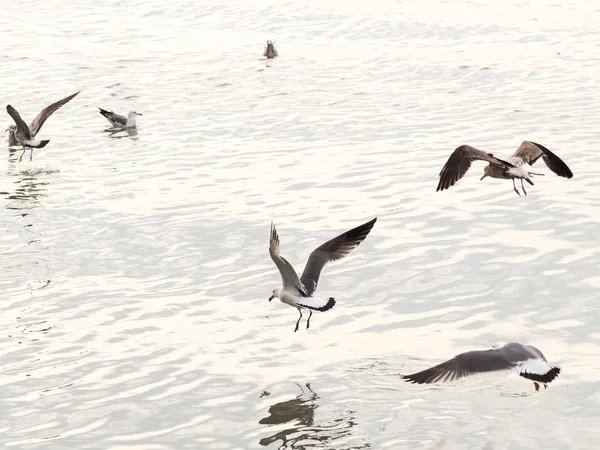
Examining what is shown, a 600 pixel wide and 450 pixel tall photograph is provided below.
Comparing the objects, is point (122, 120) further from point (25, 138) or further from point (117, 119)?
point (25, 138)

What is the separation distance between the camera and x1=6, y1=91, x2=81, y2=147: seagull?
2073cm

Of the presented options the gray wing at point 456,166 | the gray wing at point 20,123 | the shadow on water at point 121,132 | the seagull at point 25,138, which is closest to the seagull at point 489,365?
the gray wing at point 456,166

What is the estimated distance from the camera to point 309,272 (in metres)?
11.8

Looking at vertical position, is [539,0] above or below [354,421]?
above

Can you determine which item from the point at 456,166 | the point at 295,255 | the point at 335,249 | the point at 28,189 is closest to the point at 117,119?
the point at 28,189

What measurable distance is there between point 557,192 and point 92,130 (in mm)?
11513

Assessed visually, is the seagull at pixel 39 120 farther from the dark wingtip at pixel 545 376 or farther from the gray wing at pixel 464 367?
the dark wingtip at pixel 545 376

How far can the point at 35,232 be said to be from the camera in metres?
16.2

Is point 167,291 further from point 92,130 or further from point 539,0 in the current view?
point 539,0

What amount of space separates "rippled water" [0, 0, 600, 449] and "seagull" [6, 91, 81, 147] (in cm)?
72

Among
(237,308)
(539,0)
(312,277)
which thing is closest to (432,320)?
(312,277)

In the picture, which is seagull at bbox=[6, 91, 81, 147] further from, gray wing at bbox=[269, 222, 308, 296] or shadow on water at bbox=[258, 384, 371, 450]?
shadow on water at bbox=[258, 384, 371, 450]

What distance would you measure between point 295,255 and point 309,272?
294cm

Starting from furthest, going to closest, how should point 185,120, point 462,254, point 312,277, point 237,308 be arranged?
point 185,120 < point 462,254 < point 237,308 < point 312,277
